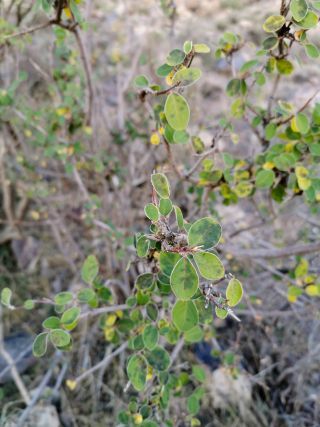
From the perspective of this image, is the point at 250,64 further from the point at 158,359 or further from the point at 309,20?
the point at 158,359

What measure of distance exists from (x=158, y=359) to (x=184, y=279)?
0.38 meters

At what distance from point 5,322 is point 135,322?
1.14m

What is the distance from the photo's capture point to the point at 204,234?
651 mm

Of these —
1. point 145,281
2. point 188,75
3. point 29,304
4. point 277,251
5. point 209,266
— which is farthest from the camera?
point 277,251

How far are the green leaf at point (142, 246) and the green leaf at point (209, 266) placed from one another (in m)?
0.12

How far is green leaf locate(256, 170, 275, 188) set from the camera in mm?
1098

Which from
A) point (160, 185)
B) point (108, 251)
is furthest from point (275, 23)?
point (108, 251)

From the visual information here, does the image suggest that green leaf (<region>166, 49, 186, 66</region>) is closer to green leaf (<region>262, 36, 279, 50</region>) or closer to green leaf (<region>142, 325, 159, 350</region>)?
green leaf (<region>262, 36, 279, 50</region>)

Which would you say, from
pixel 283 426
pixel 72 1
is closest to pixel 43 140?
pixel 72 1

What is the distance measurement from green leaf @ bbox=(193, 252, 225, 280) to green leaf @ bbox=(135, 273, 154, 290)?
252mm

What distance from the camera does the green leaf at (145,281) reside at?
0.87 metres

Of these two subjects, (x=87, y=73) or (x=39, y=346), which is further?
(x=87, y=73)

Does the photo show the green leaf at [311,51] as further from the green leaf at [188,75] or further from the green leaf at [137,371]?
the green leaf at [137,371]

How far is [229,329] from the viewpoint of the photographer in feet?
6.19
